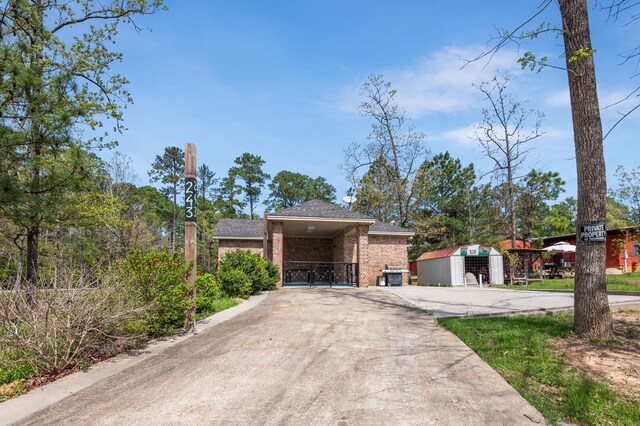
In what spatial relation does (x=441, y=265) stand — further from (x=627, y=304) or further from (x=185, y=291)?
(x=185, y=291)

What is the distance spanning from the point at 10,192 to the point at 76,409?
4692mm

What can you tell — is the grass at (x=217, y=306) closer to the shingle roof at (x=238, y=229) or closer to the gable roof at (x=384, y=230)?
the shingle roof at (x=238, y=229)

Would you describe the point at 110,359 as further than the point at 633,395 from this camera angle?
Yes

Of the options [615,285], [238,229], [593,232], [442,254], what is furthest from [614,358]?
[238,229]

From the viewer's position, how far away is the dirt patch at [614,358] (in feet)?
13.5

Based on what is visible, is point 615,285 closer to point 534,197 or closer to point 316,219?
point 316,219

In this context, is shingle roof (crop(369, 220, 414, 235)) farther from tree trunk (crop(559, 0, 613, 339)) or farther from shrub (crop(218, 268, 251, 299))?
tree trunk (crop(559, 0, 613, 339))

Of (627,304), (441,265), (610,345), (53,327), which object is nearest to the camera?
(53,327)

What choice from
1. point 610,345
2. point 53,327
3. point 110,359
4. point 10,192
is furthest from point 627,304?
point 10,192

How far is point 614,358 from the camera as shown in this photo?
15.5ft

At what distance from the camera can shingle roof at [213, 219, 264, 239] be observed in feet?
77.2

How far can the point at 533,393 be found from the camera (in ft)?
12.8

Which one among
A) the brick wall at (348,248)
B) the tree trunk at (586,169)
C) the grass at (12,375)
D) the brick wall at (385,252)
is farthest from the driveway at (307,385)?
the brick wall at (385,252)

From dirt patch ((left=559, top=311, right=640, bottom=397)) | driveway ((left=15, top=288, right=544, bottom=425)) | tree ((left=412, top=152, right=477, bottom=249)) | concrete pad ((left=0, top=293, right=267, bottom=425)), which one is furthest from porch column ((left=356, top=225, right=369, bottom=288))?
tree ((left=412, top=152, right=477, bottom=249))
